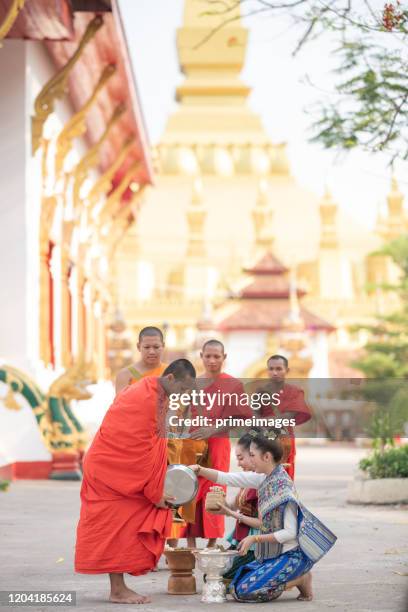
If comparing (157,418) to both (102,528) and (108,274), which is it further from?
(108,274)

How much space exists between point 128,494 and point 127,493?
0.01m

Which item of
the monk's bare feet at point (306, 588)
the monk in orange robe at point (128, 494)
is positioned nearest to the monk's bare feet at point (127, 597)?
the monk in orange robe at point (128, 494)

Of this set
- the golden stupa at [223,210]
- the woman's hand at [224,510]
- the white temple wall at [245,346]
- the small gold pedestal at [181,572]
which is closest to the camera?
the woman's hand at [224,510]

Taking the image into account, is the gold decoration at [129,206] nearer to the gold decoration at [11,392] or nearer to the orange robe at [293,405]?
the gold decoration at [11,392]

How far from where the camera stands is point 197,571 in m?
8.12

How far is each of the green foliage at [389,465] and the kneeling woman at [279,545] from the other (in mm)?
6357

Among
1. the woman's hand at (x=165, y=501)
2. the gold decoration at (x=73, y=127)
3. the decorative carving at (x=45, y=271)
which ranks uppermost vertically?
the gold decoration at (x=73, y=127)

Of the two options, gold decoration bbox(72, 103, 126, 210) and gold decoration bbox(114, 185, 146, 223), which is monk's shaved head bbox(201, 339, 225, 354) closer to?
gold decoration bbox(72, 103, 126, 210)

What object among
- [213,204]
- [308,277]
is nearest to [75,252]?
[308,277]

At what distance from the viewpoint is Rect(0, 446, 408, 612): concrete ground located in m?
6.82

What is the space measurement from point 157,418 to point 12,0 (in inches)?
245

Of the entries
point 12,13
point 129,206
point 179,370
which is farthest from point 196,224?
point 179,370

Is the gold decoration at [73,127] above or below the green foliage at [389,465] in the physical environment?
above

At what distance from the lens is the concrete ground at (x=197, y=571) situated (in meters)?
6.82
